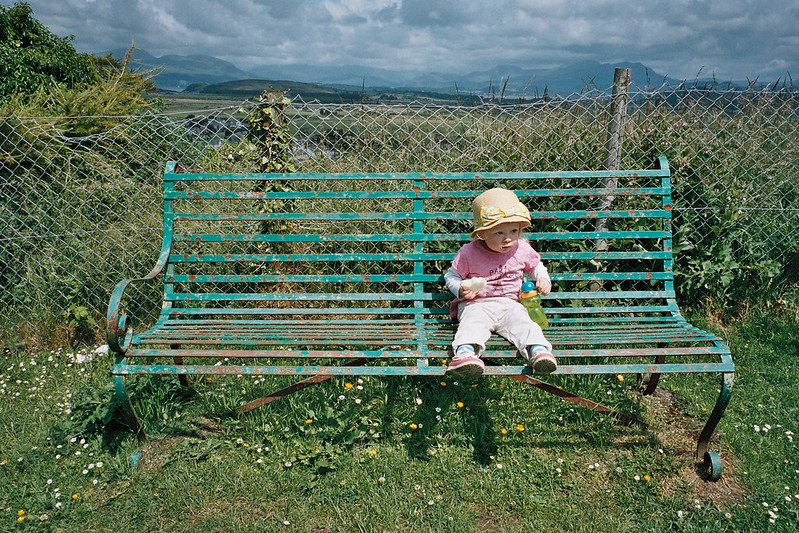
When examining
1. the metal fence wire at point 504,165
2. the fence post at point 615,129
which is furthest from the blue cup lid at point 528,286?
the fence post at point 615,129

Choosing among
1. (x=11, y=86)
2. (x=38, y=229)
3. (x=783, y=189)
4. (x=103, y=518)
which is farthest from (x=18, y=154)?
(x=783, y=189)

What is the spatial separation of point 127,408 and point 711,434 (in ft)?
9.31

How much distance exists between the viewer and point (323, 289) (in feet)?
14.5

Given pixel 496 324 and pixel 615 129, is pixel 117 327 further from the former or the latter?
pixel 615 129

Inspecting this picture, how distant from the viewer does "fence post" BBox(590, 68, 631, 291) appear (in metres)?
3.98

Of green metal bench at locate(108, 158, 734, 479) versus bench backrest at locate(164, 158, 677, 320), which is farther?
bench backrest at locate(164, 158, 677, 320)

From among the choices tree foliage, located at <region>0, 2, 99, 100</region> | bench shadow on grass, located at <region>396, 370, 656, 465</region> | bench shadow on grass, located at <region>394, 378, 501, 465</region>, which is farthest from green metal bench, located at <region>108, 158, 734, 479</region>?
tree foliage, located at <region>0, 2, 99, 100</region>

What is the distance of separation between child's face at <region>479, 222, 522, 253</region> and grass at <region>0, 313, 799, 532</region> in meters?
0.95

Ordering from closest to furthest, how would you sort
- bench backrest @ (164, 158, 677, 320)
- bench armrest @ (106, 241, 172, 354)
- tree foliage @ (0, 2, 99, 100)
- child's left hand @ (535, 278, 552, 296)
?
bench armrest @ (106, 241, 172, 354) < child's left hand @ (535, 278, 552, 296) < bench backrest @ (164, 158, 677, 320) < tree foliage @ (0, 2, 99, 100)

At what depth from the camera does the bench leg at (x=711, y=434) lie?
2.58 meters

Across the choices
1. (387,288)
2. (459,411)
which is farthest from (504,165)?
(459,411)

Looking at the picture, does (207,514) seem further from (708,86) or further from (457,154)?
(708,86)

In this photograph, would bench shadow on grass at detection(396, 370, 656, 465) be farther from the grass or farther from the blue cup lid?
the blue cup lid

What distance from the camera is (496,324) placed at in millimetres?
2877
